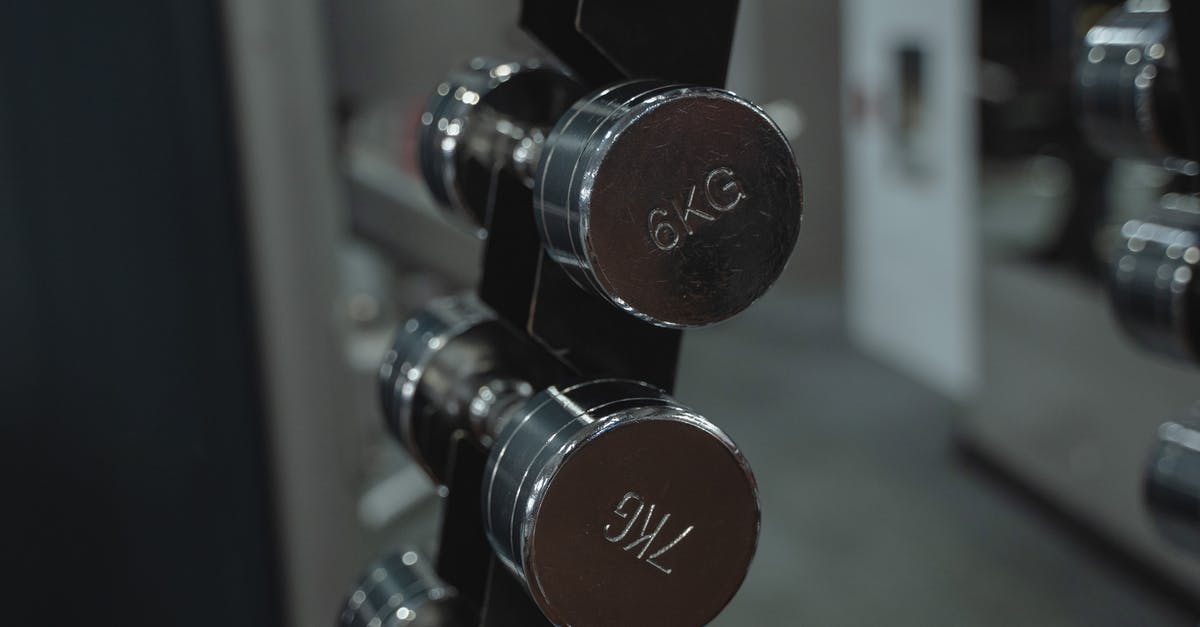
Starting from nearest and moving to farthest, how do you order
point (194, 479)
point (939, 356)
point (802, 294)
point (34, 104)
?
point (34, 104), point (194, 479), point (939, 356), point (802, 294)

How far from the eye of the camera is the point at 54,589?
1.25 m

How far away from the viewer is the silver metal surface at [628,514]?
0.57 meters

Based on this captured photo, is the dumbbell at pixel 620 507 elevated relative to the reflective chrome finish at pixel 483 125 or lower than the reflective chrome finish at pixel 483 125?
lower

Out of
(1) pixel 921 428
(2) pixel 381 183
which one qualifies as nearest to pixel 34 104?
(2) pixel 381 183

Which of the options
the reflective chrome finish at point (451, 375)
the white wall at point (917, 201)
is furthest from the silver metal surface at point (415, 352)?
the white wall at point (917, 201)

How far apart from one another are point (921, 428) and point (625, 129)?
11.4 ft

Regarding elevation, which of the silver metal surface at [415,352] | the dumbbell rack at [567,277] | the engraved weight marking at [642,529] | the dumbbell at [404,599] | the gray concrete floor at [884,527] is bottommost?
the gray concrete floor at [884,527]

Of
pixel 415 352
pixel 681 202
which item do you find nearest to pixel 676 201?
pixel 681 202

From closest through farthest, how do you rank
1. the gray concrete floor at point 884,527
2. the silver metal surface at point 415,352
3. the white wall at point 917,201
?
the silver metal surface at point 415,352, the gray concrete floor at point 884,527, the white wall at point 917,201

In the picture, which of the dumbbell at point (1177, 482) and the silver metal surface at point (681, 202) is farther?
the dumbbell at point (1177, 482)

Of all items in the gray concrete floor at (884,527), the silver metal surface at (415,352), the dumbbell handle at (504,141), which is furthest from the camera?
the gray concrete floor at (884,527)

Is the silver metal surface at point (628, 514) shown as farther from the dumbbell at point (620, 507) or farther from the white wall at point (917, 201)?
the white wall at point (917, 201)

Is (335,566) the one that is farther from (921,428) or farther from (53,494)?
(921,428)

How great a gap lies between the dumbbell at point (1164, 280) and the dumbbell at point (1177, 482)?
0.06 metres
